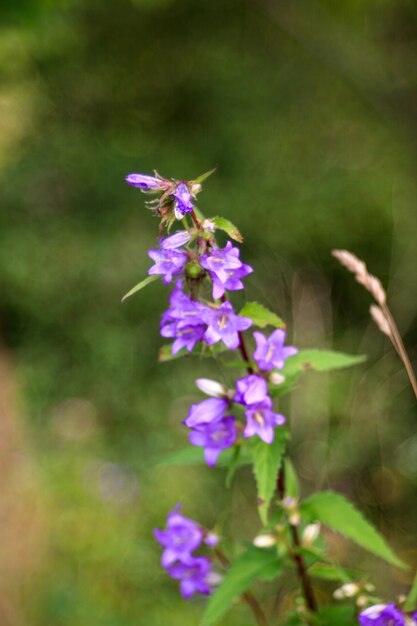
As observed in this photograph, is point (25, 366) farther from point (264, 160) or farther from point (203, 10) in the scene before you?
point (203, 10)

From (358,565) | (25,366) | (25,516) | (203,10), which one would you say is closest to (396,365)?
(358,565)

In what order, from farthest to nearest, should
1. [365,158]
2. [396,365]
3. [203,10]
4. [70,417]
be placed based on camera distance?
1. [203,10]
2. [365,158]
3. [70,417]
4. [396,365]

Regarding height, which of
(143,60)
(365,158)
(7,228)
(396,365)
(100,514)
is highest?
(143,60)

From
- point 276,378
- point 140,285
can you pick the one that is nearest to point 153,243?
point 276,378

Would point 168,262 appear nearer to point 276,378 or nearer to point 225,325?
point 225,325

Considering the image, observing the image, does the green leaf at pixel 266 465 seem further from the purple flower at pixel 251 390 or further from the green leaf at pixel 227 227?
the green leaf at pixel 227 227

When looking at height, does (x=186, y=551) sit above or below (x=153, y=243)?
below

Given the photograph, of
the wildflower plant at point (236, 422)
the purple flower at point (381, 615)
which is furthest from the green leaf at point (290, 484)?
the purple flower at point (381, 615)
